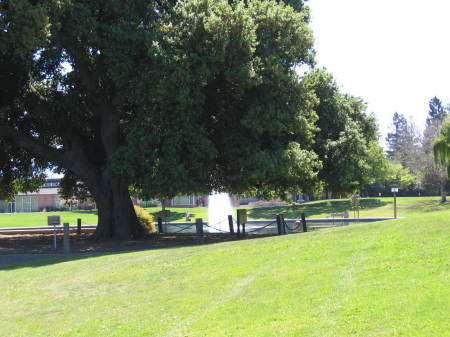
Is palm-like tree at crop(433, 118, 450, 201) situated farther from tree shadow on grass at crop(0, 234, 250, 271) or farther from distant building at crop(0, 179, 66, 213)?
distant building at crop(0, 179, 66, 213)

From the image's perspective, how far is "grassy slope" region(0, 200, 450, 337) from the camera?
21.1ft

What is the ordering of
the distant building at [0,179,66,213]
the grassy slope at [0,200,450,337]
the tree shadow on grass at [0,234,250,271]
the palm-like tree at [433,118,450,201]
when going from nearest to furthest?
the grassy slope at [0,200,450,337] → the tree shadow on grass at [0,234,250,271] → the palm-like tree at [433,118,450,201] → the distant building at [0,179,66,213]

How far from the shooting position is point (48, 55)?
20.7m

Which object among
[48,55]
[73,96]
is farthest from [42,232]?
[48,55]

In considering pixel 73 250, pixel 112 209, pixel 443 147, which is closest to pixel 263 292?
pixel 73 250

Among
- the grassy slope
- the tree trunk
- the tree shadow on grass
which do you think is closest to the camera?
the grassy slope

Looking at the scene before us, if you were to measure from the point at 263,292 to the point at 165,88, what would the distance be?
12536mm

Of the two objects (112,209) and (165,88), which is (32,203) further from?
(165,88)

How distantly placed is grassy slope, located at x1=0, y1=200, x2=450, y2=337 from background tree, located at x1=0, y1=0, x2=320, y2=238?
7475 mm

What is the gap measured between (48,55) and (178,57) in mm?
5190

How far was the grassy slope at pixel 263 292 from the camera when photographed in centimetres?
642

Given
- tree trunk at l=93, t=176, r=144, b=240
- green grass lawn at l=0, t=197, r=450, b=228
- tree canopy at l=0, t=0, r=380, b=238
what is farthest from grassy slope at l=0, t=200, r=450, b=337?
green grass lawn at l=0, t=197, r=450, b=228

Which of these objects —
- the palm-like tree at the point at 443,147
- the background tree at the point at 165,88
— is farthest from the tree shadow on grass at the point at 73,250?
the palm-like tree at the point at 443,147

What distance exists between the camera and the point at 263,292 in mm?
8555
